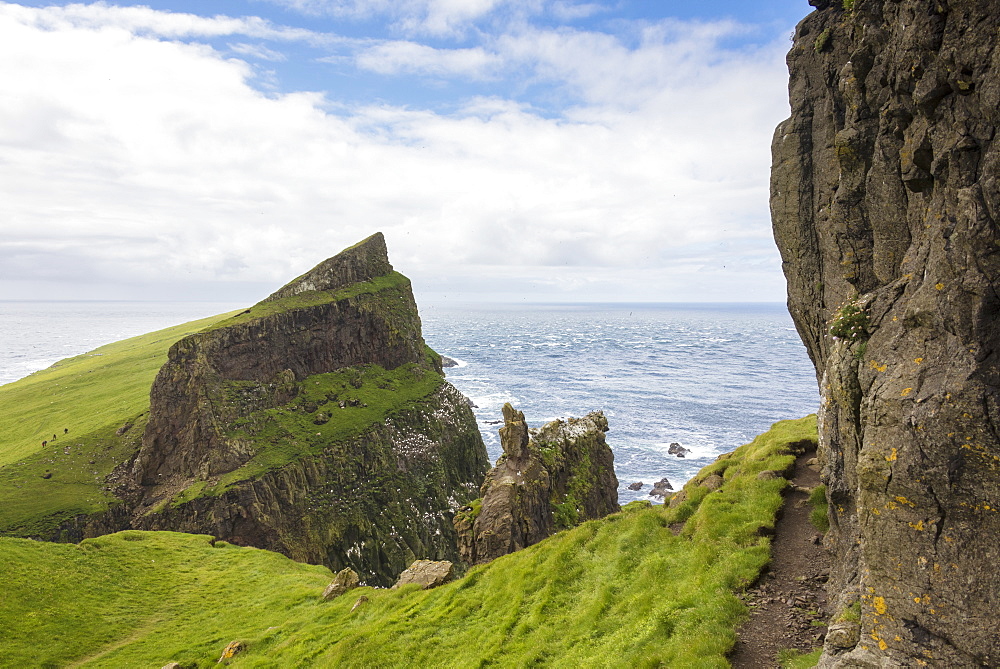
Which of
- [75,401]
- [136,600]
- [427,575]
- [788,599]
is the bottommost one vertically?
[136,600]

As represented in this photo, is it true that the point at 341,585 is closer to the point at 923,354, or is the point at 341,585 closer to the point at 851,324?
the point at 851,324

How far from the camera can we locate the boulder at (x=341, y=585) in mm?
32031

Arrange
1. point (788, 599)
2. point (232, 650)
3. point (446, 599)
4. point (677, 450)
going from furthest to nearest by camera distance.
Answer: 1. point (677, 450)
2. point (232, 650)
3. point (446, 599)
4. point (788, 599)

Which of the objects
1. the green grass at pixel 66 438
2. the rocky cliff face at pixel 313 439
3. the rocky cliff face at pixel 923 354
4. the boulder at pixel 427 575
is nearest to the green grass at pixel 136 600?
the boulder at pixel 427 575

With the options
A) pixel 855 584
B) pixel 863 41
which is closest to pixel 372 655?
pixel 855 584

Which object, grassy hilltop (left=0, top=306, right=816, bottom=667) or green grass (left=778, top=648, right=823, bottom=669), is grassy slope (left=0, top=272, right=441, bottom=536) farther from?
green grass (left=778, top=648, right=823, bottom=669)

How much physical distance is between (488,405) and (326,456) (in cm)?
5910

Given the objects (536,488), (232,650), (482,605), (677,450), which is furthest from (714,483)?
(677,450)

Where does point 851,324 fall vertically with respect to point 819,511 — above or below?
above

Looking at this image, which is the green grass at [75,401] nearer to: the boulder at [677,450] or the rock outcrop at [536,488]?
the rock outcrop at [536,488]

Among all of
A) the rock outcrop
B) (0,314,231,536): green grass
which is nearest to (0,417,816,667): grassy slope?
the rock outcrop

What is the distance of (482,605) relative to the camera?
21.8m

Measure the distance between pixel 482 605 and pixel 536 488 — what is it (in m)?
15.6

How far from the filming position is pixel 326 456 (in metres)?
72.9
